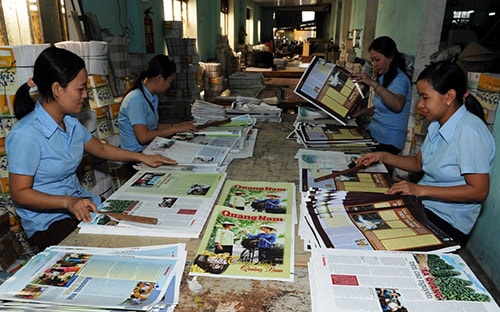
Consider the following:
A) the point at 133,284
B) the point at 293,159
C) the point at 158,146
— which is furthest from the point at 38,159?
the point at 293,159

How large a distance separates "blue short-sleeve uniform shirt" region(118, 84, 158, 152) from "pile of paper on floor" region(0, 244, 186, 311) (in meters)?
1.32

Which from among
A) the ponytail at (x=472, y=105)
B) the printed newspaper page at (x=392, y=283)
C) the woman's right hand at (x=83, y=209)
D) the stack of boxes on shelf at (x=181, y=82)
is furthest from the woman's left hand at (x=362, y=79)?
the stack of boxes on shelf at (x=181, y=82)

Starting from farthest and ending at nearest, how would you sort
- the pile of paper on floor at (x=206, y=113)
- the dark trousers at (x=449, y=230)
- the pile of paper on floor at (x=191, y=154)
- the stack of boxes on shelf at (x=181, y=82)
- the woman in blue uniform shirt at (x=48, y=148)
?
the stack of boxes on shelf at (x=181, y=82), the pile of paper on floor at (x=206, y=113), the pile of paper on floor at (x=191, y=154), the dark trousers at (x=449, y=230), the woman in blue uniform shirt at (x=48, y=148)

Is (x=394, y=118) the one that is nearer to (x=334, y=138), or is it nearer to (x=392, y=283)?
(x=334, y=138)

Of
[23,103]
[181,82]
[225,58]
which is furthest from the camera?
[225,58]

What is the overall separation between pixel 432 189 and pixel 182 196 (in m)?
0.90

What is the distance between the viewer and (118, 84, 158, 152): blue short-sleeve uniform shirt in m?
2.17

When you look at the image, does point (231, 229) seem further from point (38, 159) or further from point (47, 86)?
point (47, 86)

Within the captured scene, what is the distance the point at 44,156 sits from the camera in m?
1.41

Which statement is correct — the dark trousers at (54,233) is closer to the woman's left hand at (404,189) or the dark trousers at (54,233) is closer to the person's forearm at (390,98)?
the woman's left hand at (404,189)

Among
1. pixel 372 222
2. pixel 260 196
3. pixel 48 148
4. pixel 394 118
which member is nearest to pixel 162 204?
pixel 260 196

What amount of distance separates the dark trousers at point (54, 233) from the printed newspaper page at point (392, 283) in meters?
1.07

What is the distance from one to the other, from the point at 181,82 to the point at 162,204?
166 inches

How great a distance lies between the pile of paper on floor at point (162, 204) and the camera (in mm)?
1062
